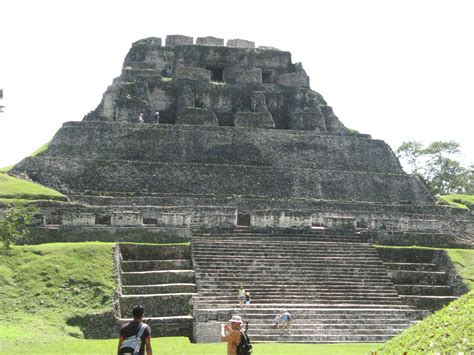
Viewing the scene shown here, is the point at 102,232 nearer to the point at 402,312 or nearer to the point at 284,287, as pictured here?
the point at 284,287

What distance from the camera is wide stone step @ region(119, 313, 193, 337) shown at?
48.0 feet

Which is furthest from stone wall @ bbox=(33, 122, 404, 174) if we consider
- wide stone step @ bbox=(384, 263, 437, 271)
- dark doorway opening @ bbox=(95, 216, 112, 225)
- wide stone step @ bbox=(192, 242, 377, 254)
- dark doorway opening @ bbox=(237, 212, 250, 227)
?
wide stone step @ bbox=(384, 263, 437, 271)

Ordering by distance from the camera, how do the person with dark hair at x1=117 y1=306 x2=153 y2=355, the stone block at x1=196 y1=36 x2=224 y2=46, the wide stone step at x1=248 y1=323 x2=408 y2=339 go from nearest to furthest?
the person with dark hair at x1=117 y1=306 x2=153 y2=355
the wide stone step at x1=248 y1=323 x2=408 y2=339
the stone block at x1=196 y1=36 x2=224 y2=46

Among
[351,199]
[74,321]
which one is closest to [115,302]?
[74,321]

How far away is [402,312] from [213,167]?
10.5m

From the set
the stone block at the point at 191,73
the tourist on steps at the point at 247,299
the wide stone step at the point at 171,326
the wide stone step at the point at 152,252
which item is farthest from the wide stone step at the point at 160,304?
the stone block at the point at 191,73

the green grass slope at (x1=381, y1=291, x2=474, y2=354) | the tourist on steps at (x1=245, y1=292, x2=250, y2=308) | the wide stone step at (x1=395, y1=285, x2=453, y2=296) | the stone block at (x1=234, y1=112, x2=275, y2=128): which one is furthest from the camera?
the stone block at (x1=234, y1=112, x2=275, y2=128)

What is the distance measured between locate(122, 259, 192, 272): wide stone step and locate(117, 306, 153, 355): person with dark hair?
988 cm

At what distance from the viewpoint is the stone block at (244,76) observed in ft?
101

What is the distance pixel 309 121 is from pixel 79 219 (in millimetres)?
13432

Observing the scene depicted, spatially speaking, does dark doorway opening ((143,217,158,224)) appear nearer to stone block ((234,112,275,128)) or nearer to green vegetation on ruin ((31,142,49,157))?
green vegetation on ruin ((31,142,49,157))

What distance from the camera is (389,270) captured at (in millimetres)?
18328

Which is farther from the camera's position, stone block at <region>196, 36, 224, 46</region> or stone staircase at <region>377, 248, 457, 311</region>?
stone block at <region>196, 36, 224, 46</region>

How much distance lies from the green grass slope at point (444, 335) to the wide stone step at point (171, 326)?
670 centimetres
